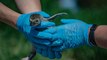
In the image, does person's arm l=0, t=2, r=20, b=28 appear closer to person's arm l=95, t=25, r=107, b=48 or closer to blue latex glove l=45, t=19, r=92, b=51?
blue latex glove l=45, t=19, r=92, b=51

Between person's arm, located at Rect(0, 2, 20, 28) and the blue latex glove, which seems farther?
person's arm, located at Rect(0, 2, 20, 28)

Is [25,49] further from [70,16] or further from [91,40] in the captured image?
[91,40]

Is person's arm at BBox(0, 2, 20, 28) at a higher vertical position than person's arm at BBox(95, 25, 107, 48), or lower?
higher

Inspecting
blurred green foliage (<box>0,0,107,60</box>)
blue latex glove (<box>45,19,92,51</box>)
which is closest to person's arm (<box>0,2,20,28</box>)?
blue latex glove (<box>45,19,92,51</box>)

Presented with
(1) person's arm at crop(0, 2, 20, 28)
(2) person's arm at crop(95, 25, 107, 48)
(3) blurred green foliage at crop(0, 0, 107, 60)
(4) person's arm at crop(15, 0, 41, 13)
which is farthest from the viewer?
(3) blurred green foliage at crop(0, 0, 107, 60)

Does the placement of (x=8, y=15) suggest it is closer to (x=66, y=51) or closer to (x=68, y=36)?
(x=68, y=36)

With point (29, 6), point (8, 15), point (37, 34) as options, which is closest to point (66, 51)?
point (29, 6)

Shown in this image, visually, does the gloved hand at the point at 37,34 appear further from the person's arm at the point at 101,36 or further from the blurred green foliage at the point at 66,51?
the blurred green foliage at the point at 66,51

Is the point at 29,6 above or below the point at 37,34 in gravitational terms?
above

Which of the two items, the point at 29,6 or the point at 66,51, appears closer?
the point at 29,6

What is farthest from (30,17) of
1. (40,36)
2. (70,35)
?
(70,35)
